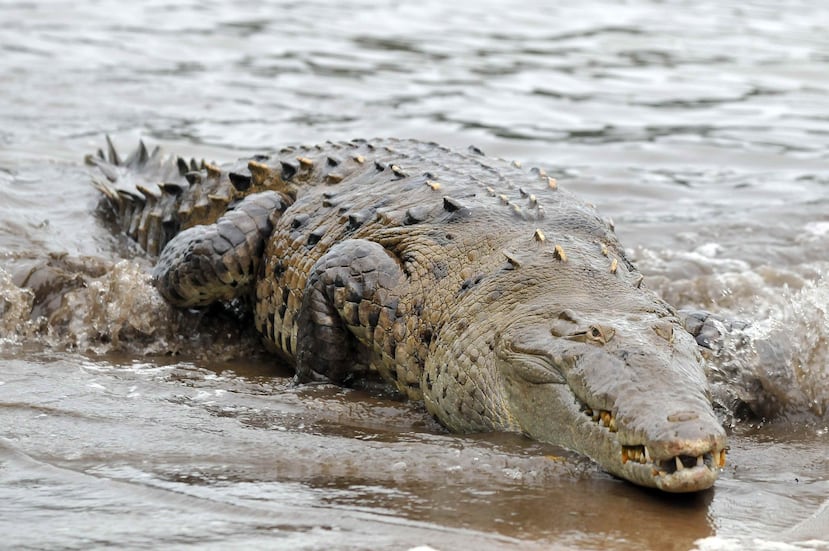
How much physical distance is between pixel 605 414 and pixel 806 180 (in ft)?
23.2

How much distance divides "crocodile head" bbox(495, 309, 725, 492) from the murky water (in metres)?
0.14

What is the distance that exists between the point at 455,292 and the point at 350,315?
51cm

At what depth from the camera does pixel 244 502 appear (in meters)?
3.58

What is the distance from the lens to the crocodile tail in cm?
652

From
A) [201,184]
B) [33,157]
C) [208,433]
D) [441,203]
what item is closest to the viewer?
[208,433]

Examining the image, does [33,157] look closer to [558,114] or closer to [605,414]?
[558,114]

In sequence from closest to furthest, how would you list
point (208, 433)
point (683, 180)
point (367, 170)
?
1. point (208, 433)
2. point (367, 170)
3. point (683, 180)

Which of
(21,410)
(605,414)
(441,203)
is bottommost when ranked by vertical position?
(21,410)

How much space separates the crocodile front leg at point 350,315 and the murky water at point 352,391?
206 mm

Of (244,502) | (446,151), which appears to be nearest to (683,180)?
(446,151)

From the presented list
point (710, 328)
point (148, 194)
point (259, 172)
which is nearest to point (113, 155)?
point (148, 194)

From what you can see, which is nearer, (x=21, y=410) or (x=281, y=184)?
(x=21, y=410)

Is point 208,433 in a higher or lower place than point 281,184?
lower

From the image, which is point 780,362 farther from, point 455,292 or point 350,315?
point 350,315
